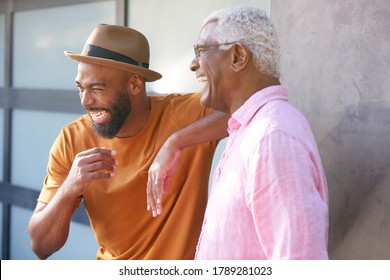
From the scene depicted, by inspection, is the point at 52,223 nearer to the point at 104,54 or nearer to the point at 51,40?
the point at 104,54

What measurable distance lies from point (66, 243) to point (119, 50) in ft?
9.05

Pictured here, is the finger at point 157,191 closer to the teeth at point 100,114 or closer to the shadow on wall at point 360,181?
the teeth at point 100,114

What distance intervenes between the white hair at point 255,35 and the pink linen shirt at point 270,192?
0.09 m

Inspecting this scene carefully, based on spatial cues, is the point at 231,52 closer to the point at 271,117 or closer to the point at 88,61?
the point at 271,117

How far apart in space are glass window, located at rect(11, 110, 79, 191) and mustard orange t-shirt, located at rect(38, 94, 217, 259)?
2.48 metres

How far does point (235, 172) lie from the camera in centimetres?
163

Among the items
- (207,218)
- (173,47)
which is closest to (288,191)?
(207,218)

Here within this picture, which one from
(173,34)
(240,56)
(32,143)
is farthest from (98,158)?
(32,143)

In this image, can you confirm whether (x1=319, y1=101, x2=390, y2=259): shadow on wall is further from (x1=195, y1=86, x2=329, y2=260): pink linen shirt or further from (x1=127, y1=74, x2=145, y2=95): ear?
(x1=127, y1=74, x2=145, y2=95): ear

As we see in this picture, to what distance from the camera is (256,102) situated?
5.69 ft

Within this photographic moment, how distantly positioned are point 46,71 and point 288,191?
411 centimetres

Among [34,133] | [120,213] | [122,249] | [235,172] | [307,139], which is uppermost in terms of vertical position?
[307,139]

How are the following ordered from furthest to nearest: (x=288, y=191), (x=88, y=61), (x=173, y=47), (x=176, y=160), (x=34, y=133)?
1. (x=34, y=133)
2. (x=173, y=47)
3. (x=88, y=61)
4. (x=176, y=160)
5. (x=288, y=191)

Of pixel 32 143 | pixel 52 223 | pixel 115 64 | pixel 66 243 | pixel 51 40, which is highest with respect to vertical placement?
pixel 115 64
